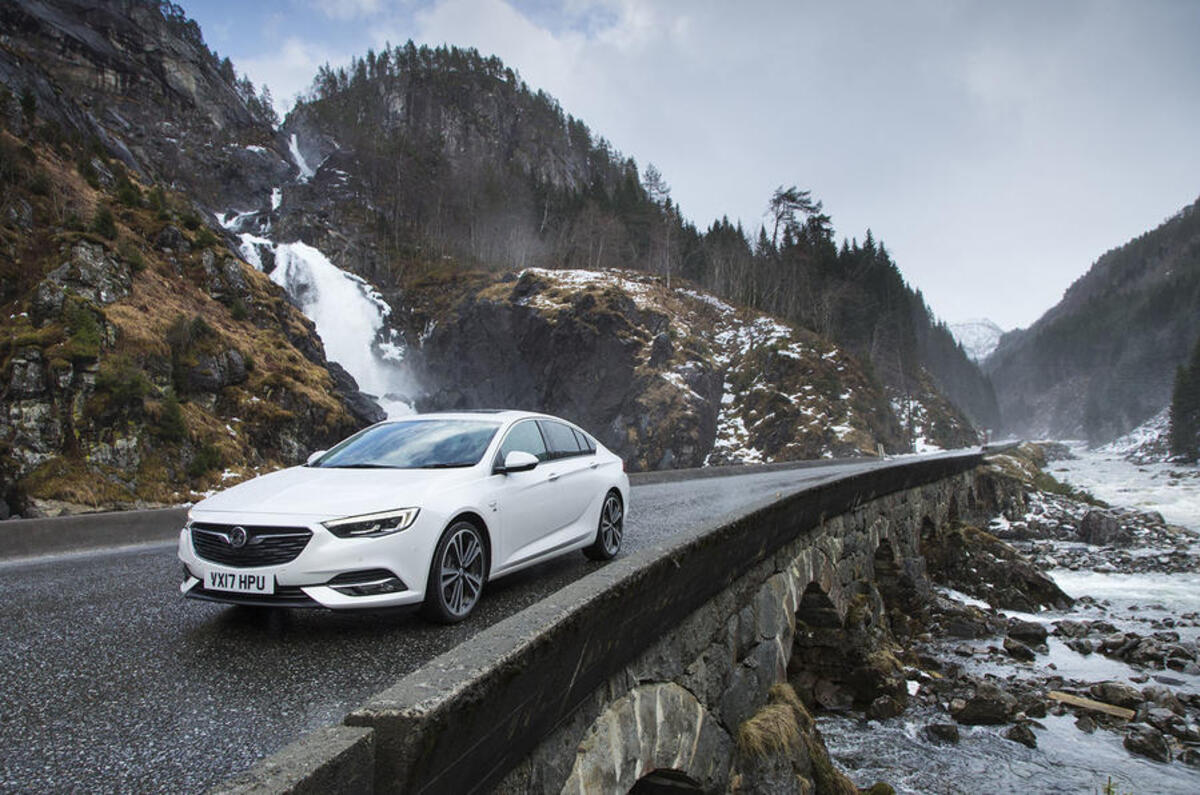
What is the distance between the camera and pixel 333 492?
4105 millimetres

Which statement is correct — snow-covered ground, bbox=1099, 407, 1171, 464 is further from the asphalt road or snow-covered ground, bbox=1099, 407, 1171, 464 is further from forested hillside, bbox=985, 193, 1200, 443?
the asphalt road

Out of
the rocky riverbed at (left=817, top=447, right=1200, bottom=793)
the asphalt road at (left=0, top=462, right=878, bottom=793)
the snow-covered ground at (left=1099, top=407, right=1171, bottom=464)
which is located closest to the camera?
the asphalt road at (left=0, top=462, right=878, bottom=793)

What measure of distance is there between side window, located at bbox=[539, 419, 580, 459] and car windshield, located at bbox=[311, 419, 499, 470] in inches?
26.3

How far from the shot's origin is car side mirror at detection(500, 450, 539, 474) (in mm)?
4688

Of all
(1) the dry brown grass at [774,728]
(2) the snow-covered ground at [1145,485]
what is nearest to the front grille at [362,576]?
(1) the dry brown grass at [774,728]

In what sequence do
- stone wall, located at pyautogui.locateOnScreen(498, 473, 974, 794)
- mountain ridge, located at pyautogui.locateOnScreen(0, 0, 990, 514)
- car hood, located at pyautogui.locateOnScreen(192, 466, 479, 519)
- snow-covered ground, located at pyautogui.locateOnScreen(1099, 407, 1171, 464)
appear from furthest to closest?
snow-covered ground, located at pyautogui.locateOnScreen(1099, 407, 1171, 464) < mountain ridge, located at pyautogui.locateOnScreen(0, 0, 990, 514) < car hood, located at pyautogui.locateOnScreen(192, 466, 479, 519) < stone wall, located at pyautogui.locateOnScreen(498, 473, 974, 794)

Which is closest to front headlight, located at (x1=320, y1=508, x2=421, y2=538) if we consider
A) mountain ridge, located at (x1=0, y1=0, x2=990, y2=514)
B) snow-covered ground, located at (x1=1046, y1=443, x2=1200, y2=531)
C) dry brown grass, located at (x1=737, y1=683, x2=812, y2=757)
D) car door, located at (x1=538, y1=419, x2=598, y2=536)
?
car door, located at (x1=538, y1=419, x2=598, y2=536)

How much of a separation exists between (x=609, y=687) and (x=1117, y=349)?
5881 inches

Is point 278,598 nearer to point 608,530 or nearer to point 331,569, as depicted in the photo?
point 331,569

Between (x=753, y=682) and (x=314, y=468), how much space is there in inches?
156

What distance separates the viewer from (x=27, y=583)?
Answer: 18.9 ft

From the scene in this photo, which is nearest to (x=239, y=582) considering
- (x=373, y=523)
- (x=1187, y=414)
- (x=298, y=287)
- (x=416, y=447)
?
(x=373, y=523)

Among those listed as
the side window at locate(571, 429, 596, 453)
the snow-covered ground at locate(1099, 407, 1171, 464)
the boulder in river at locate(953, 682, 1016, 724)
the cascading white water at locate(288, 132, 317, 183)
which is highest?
the cascading white water at locate(288, 132, 317, 183)

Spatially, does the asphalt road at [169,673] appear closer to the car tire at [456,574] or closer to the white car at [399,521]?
the car tire at [456,574]
